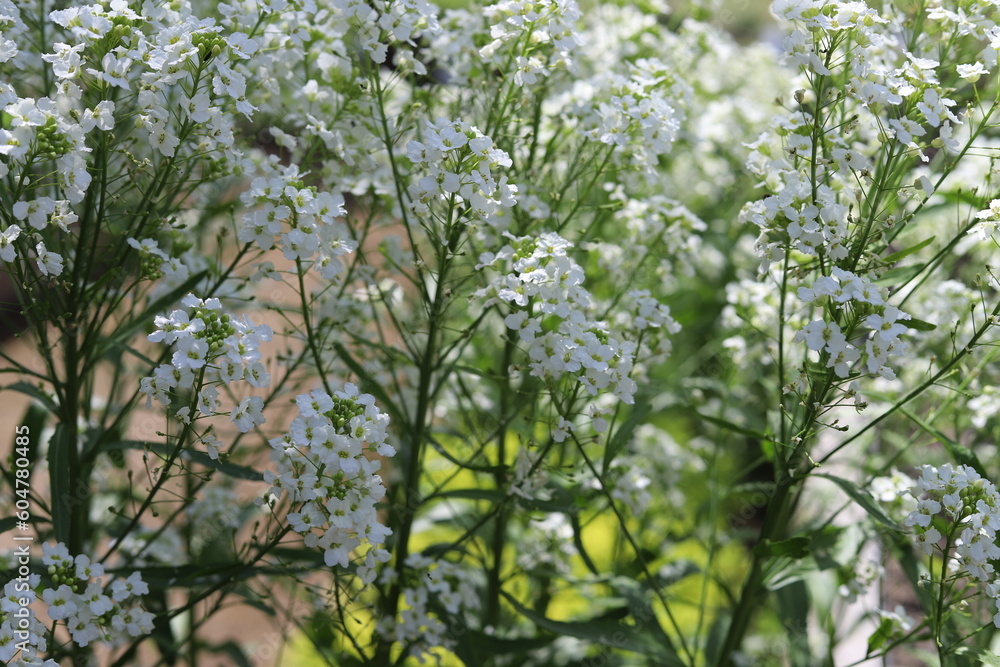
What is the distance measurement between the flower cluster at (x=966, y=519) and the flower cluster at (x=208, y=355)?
1426mm

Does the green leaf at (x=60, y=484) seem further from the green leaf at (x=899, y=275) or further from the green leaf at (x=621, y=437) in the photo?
the green leaf at (x=899, y=275)

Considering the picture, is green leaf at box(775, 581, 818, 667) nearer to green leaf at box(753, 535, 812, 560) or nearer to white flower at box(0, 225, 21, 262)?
green leaf at box(753, 535, 812, 560)

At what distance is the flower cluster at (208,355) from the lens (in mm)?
1668

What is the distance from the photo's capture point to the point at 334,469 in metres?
1.70

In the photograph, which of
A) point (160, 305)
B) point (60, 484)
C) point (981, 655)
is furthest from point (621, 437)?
point (60, 484)

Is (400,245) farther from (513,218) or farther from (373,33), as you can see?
(373,33)

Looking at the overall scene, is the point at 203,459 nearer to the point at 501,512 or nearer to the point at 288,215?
the point at 288,215

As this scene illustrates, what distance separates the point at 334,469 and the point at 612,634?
110 cm

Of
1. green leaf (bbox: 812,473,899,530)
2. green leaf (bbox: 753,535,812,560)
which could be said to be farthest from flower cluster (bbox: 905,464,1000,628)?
green leaf (bbox: 753,535,812,560)

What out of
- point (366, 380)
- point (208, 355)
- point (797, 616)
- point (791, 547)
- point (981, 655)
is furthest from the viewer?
point (797, 616)

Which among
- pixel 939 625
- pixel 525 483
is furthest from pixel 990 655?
pixel 525 483

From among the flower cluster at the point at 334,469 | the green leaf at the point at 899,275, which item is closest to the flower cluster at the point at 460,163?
the flower cluster at the point at 334,469

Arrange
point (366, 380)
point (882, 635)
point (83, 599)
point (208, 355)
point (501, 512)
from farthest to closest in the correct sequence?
point (501, 512) < point (366, 380) < point (882, 635) < point (83, 599) < point (208, 355)

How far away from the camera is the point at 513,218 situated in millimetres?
2518
